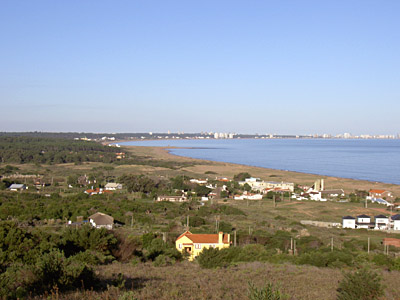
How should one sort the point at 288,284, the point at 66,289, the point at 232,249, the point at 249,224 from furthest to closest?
the point at 249,224
the point at 232,249
the point at 288,284
the point at 66,289

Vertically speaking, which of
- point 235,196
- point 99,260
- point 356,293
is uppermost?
point 356,293

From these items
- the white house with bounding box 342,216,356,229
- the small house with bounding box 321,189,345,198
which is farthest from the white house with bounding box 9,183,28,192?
the small house with bounding box 321,189,345,198

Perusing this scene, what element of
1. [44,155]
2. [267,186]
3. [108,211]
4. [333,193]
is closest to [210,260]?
[108,211]

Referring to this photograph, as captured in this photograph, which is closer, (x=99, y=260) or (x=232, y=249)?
(x=99, y=260)

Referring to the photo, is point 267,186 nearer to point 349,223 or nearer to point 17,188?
point 349,223

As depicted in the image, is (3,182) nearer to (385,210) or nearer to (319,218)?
(319,218)

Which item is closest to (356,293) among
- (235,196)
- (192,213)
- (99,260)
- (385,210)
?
(99,260)

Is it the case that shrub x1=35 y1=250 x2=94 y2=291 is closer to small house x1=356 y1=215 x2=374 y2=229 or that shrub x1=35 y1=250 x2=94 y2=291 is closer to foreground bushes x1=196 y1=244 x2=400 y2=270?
foreground bushes x1=196 y1=244 x2=400 y2=270
